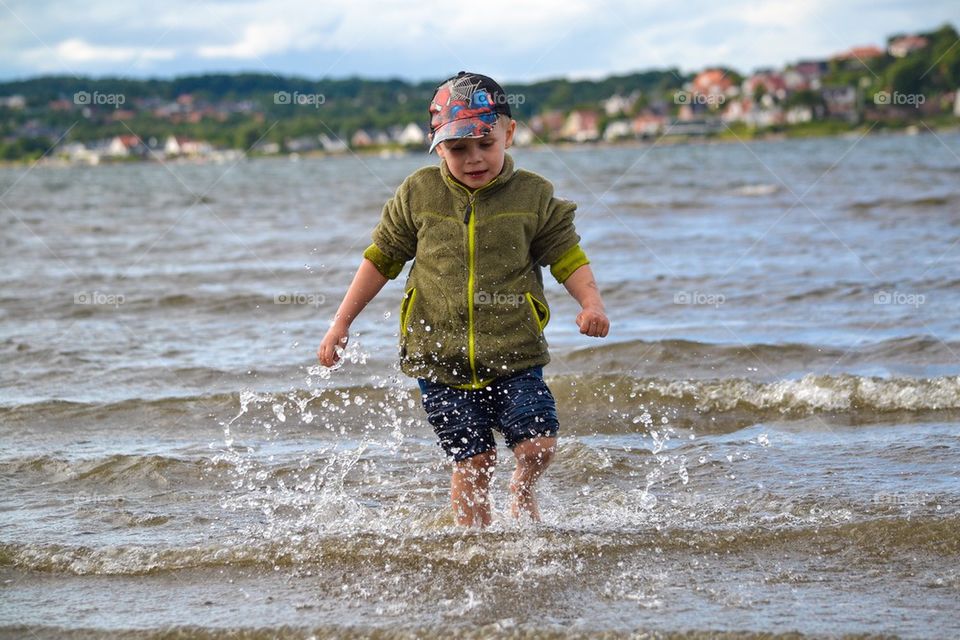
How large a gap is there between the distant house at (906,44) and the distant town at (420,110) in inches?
6.0

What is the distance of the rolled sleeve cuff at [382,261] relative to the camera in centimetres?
445

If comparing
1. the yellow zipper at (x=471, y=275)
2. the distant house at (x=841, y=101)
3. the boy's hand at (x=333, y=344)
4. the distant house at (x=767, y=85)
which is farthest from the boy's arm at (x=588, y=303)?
the distant house at (x=767, y=85)

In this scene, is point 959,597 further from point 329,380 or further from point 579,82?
point 579,82

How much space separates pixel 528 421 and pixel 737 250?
9.87 metres

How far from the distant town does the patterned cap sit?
60382 millimetres

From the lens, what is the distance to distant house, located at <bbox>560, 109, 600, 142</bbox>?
98438 millimetres

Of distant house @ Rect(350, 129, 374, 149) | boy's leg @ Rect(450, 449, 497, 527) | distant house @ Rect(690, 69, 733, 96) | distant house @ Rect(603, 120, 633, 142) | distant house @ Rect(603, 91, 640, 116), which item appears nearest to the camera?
boy's leg @ Rect(450, 449, 497, 527)

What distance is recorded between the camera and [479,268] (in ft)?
13.9

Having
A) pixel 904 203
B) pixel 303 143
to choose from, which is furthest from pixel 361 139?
pixel 904 203

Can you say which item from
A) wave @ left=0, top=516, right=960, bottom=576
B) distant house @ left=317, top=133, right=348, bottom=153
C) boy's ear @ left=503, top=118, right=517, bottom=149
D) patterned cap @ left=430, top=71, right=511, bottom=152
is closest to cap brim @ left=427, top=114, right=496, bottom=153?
patterned cap @ left=430, top=71, right=511, bottom=152

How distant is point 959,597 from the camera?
11.7 ft

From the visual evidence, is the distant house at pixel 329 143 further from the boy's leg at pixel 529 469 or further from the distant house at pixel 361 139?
the boy's leg at pixel 529 469

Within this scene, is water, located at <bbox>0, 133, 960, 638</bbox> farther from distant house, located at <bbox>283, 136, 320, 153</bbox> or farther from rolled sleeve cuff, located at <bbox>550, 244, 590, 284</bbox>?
distant house, located at <bbox>283, 136, 320, 153</bbox>

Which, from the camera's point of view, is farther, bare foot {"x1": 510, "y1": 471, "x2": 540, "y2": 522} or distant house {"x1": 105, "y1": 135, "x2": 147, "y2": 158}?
distant house {"x1": 105, "y1": 135, "x2": 147, "y2": 158}
